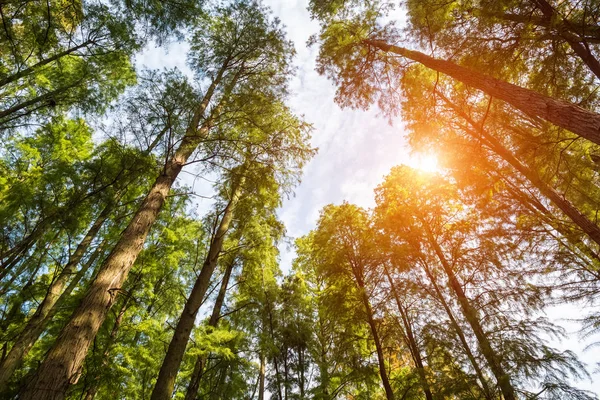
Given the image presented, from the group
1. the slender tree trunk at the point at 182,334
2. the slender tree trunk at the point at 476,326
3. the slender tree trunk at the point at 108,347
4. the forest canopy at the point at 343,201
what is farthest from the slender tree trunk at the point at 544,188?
the slender tree trunk at the point at 108,347

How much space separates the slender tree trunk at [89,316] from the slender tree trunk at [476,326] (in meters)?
6.65

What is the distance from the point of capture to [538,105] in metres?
3.22

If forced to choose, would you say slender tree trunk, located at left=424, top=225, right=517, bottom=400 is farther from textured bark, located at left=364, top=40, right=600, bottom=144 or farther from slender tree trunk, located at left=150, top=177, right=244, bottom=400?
slender tree trunk, located at left=150, top=177, right=244, bottom=400

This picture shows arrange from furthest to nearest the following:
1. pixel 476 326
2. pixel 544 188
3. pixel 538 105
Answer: pixel 476 326
pixel 544 188
pixel 538 105

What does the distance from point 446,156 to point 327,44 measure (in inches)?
178

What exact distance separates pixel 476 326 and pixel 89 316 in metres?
7.23

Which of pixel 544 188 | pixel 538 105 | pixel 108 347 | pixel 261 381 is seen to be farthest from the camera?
pixel 261 381

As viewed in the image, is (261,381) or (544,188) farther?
(261,381)

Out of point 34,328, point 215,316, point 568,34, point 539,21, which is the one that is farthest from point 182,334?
point 539,21

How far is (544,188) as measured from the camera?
543cm

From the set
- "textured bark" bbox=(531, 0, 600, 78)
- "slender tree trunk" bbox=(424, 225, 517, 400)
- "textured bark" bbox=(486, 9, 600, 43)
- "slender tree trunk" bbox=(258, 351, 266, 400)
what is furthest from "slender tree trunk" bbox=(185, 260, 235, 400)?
"textured bark" bbox=(531, 0, 600, 78)

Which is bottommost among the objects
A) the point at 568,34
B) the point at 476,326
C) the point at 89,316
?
the point at 89,316

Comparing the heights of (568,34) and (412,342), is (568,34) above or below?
above

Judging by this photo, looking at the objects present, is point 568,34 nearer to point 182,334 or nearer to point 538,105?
point 538,105
